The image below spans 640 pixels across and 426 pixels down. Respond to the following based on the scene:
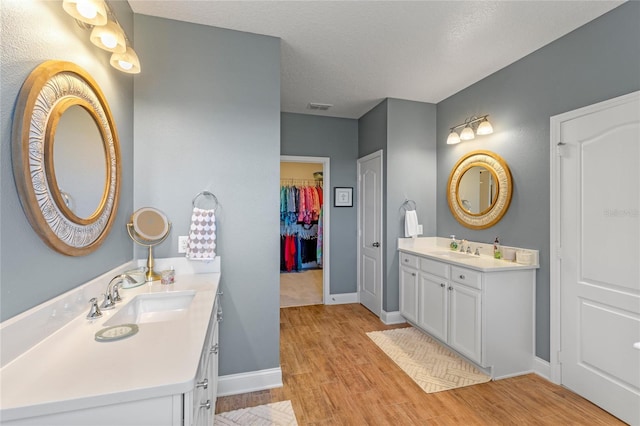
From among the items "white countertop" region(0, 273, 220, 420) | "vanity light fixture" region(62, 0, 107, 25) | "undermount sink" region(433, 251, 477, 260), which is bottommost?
"white countertop" region(0, 273, 220, 420)

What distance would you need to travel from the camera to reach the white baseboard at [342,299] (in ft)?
14.0

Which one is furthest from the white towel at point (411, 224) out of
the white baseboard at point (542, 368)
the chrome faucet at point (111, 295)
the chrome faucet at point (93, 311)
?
the chrome faucet at point (93, 311)

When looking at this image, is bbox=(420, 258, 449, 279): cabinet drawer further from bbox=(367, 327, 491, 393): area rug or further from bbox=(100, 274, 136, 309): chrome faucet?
bbox=(100, 274, 136, 309): chrome faucet

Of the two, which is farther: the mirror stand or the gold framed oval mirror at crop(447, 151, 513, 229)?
the gold framed oval mirror at crop(447, 151, 513, 229)

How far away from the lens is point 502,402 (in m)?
2.10

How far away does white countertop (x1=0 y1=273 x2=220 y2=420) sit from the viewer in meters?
0.74

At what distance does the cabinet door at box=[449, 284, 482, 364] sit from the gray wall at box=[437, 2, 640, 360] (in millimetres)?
541

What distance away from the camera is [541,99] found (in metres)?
2.46

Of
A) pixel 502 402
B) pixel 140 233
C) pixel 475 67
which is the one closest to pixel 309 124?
pixel 475 67

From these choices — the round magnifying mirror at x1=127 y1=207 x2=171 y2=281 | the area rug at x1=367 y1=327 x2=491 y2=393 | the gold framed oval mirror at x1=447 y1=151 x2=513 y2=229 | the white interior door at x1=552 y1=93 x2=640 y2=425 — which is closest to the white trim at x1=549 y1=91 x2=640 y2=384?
the white interior door at x1=552 y1=93 x2=640 y2=425

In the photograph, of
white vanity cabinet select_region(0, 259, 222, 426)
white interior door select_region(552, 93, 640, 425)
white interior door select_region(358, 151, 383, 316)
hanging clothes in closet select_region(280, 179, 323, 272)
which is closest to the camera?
white vanity cabinet select_region(0, 259, 222, 426)

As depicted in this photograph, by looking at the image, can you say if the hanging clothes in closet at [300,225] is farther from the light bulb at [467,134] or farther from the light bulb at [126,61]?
the light bulb at [126,61]

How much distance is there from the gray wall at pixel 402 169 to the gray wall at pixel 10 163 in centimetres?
288

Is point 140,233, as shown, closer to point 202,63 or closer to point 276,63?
point 202,63
